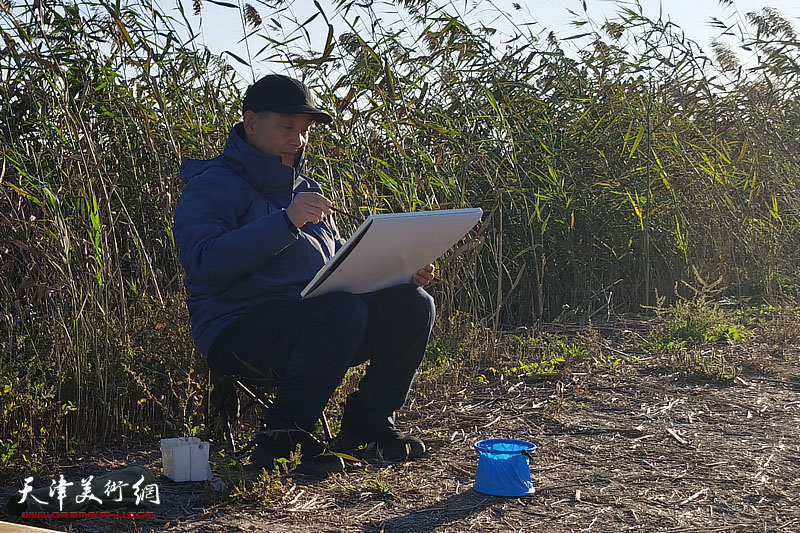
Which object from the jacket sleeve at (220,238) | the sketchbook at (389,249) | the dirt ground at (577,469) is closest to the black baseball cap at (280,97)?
the jacket sleeve at (220,238)

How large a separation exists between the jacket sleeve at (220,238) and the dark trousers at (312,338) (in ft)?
0.59

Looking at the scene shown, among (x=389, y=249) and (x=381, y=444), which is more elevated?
(x=389, y=249)

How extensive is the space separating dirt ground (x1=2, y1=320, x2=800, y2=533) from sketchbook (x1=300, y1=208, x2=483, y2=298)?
1.94 ft

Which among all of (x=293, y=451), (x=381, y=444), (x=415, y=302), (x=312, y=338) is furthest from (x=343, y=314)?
(x=381, y=444)

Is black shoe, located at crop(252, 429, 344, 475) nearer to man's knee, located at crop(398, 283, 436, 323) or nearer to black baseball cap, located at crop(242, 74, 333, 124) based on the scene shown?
man's knee, located at crop(398, 283, 436, 323)

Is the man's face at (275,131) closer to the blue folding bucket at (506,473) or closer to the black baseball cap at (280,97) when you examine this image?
the black baseball cap at (280,97)

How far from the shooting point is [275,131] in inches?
123

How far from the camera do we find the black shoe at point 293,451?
9.70 feet

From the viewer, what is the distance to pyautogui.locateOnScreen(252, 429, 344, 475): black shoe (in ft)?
9.70

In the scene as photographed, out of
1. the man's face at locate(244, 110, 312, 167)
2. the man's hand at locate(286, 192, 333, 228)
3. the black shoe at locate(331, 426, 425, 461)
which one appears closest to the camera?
the man's hand at locate(286, 192, 333, 228)

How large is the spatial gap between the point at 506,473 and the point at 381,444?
1.79ft

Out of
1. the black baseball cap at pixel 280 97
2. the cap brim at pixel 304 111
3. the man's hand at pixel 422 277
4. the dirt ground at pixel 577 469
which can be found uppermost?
the black baseball cap at pixel 280 97

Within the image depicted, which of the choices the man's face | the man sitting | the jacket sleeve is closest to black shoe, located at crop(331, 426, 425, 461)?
the man sitting

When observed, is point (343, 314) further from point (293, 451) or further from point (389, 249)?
point (293, 451)
